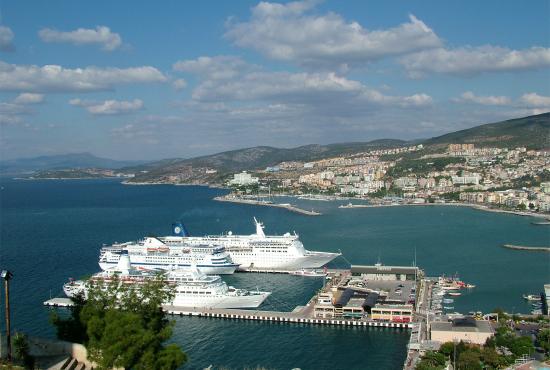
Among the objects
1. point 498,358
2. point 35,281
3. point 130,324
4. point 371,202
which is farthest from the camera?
point 371,202

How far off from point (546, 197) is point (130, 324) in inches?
1545

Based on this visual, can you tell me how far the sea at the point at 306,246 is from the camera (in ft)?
39.6

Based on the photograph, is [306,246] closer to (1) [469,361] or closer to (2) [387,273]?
(2) [387,273]

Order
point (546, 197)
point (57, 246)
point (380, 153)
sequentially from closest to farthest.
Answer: point (57, 246), point (546, 197), point (380, 153)

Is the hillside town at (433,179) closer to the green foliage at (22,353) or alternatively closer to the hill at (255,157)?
the hill at (255,157)

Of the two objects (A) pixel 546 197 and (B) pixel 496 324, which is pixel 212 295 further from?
(A) pixel 546 197

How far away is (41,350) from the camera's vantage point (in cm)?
705

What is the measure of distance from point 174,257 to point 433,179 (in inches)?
1570

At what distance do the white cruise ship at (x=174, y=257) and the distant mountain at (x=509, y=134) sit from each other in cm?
5136

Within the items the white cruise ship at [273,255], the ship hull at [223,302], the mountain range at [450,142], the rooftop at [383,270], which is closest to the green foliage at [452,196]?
the mountain range at [450,142]

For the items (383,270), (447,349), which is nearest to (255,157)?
(383,270)

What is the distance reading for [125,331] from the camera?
6.95 meters

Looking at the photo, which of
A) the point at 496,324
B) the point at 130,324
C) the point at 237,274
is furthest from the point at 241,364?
the point at 237,274

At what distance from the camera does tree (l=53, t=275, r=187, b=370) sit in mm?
6867
